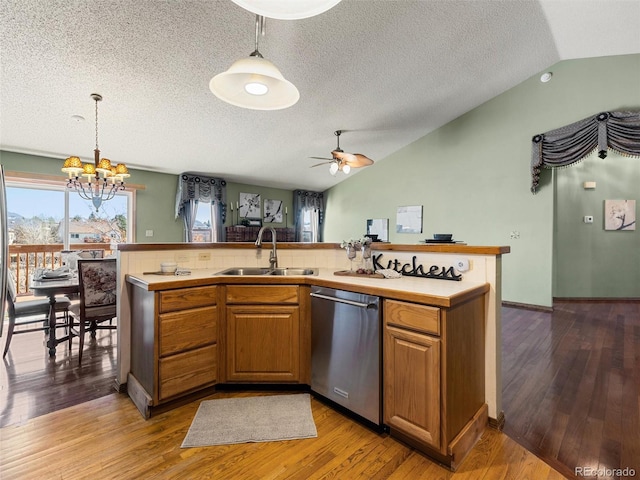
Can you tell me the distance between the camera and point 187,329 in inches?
74.4

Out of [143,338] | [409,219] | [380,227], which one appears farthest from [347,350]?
[380,227]

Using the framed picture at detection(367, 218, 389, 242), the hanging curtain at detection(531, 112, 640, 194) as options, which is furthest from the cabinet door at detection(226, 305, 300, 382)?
the framed picture at detection(367, 218, 389, 242)

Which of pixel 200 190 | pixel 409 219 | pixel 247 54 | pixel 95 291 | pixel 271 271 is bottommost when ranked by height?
pixel 95 291

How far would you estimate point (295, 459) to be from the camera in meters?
1.47

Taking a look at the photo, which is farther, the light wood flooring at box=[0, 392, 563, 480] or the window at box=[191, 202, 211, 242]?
the window at box=[191, 202, 211, 242]

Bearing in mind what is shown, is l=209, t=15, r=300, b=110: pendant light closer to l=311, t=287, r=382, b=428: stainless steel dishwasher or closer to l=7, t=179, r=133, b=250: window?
l=311, t=287, r=382, b=428: stainless steel dishwasher

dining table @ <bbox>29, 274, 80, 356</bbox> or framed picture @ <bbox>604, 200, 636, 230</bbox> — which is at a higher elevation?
framed picture @ <bbox>604, 200, 636, 230</bbox>

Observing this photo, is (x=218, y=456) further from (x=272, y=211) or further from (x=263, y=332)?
(x=272, y=211)

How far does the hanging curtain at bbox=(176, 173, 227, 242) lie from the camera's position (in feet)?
18.9

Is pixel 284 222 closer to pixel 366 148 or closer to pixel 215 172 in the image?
pixel 215 172

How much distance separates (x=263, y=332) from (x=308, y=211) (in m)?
6.16

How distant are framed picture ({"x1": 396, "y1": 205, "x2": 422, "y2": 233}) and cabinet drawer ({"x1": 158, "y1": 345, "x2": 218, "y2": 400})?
477 cm

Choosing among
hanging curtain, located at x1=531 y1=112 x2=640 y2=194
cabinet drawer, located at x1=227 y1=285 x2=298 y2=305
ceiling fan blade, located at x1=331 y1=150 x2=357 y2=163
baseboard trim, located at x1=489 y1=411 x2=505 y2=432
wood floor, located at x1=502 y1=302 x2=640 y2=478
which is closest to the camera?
wood floor, located at x1=502 y1=302 x2=640 y2=478

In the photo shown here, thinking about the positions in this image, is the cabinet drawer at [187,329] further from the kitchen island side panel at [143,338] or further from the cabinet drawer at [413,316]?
the cabinet drawer at [413,316]
